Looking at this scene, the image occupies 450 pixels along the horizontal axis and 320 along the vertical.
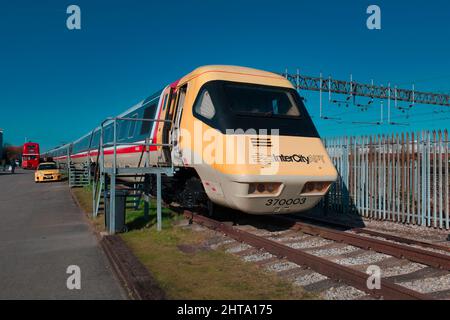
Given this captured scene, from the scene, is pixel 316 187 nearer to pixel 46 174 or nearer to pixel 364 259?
pixel 364 259

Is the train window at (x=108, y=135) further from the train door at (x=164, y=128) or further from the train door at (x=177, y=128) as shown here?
the train door at (x=177, y=128)

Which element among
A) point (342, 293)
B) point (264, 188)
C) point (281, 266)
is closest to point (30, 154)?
point (264, 188)

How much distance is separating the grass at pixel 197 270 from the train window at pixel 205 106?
2345 millimetres

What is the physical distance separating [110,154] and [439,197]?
1041 centimetres

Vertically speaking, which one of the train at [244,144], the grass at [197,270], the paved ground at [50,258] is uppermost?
the train at [244,144]

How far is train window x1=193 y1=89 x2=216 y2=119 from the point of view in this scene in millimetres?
7367

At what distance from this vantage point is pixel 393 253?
19.9ft

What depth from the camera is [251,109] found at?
761 centimetres

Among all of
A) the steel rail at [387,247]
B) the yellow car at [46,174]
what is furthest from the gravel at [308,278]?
the yellow car at [46,174]

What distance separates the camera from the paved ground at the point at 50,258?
486 centimetres

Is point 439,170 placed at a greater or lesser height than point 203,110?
lesser

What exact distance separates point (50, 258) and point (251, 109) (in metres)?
4.35
